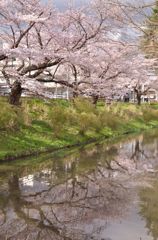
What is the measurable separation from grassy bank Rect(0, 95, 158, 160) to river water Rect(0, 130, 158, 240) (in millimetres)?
1153

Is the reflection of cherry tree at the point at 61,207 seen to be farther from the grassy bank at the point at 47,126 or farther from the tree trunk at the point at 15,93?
the tree trunk at the point at 15,93

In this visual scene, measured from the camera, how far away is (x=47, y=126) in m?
20.0

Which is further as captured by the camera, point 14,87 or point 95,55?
point 95,55

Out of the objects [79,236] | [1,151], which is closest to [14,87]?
[1,151]

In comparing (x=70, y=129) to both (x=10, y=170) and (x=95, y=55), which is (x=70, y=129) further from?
(x=10, y=170)

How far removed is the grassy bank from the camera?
16031mm

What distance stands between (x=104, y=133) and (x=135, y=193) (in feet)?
47.4

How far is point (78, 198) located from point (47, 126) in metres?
10.6

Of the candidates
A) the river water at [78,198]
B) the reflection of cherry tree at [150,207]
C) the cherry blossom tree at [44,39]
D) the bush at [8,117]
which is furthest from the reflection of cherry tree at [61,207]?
the cherry blossom tree at [44,39]

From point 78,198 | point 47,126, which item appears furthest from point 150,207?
point 47,126

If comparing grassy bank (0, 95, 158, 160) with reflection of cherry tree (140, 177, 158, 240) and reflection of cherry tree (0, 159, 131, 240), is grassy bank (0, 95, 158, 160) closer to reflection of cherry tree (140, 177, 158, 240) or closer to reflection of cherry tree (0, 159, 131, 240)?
reflection of cherry tree (0, 159, 131, 240)

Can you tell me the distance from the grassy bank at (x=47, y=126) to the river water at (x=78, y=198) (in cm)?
115

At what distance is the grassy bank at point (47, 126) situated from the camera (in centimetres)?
1603

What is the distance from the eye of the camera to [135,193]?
10.2 meters
